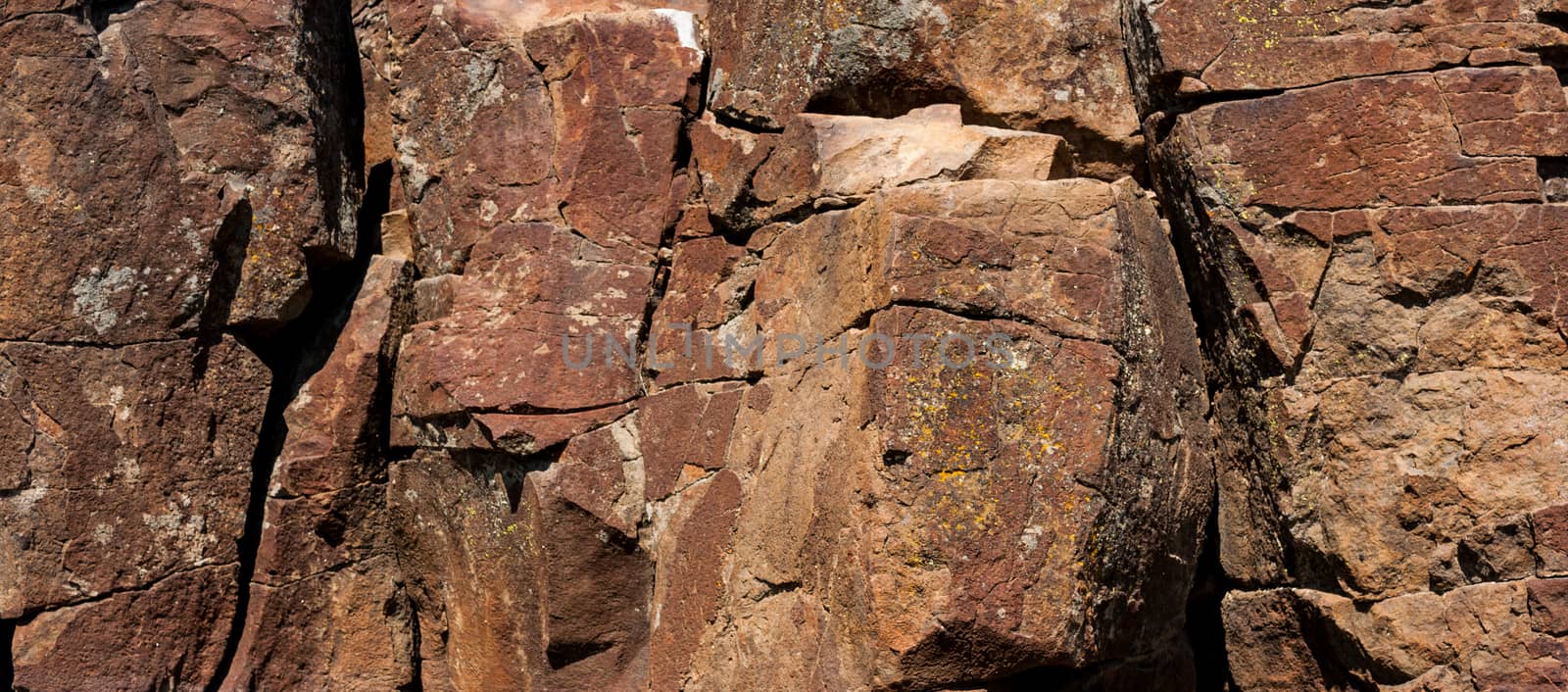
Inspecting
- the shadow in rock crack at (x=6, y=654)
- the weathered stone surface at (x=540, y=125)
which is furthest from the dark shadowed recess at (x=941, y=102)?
the shadow in rock crack at (x=6, y=654)

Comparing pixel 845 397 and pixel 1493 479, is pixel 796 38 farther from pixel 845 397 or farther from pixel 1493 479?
pixel 1493 479

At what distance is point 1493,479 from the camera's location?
5680 mm

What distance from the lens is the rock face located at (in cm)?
562

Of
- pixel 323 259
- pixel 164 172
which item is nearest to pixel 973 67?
pixel 323 259

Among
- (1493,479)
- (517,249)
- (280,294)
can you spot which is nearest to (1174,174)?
(1493,479)

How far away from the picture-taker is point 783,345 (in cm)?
624

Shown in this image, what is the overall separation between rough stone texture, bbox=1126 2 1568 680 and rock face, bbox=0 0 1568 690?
0.6 inches

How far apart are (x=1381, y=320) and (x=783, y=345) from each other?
7.30 feet

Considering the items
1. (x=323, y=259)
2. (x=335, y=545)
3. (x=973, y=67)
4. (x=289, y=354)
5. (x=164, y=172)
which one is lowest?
(x=335, y=545)

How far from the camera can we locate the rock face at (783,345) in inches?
221

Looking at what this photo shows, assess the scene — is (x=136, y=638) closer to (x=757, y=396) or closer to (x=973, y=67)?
(x=757, y=396)

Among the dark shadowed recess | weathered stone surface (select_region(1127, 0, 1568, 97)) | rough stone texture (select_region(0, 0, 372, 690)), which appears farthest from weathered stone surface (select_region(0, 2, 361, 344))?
weathered stone surface (select_region(1127, 0, 1568, 97))

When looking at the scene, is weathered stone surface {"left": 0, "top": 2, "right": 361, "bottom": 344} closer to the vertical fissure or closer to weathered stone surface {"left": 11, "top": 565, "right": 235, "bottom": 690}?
the vertical fissure

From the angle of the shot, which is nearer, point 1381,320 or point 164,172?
point 1381,320
